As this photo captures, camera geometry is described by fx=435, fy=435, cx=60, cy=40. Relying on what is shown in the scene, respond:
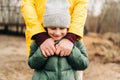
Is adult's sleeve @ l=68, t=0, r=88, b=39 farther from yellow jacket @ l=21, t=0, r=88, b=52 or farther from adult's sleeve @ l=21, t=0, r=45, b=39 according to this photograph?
adult's sleeve @ l=21, t=0, r=45, b=39

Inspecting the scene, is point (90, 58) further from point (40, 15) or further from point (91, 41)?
point (40, 15)

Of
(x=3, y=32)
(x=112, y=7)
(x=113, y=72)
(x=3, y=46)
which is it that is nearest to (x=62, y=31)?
(x=113, y=72)

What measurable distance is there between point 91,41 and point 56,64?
6.71 m

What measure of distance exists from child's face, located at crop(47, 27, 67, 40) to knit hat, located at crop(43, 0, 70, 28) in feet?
0.13

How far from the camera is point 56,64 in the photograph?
3.68 meters

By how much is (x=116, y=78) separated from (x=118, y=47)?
3.05m

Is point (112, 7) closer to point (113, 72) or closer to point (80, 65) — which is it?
point (113, 72)

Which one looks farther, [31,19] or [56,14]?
[31,19]

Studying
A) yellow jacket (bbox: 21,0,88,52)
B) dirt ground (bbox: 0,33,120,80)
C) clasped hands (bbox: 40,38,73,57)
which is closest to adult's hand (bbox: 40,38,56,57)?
clasped hands (bbox: 40,38,73,57)

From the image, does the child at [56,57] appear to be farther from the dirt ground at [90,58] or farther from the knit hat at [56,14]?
the dirt ground at [90,58]

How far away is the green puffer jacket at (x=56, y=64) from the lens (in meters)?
3.66

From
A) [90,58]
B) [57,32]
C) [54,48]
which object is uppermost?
[57,32]

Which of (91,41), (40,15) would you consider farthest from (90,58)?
(40,15)

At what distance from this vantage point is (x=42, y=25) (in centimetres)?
374
